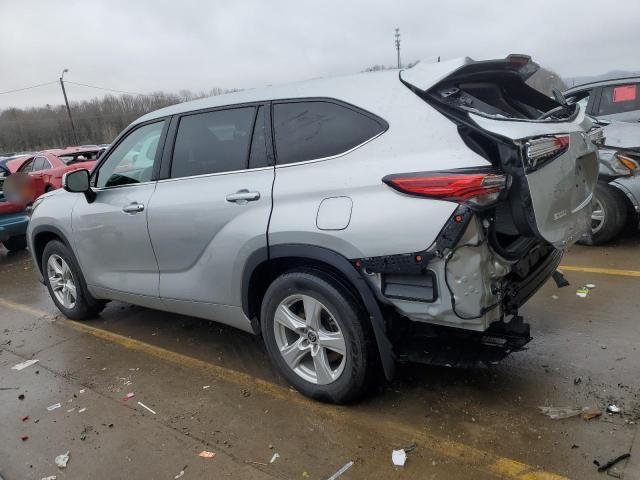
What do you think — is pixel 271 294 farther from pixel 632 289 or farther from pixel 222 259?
pixel 632 289

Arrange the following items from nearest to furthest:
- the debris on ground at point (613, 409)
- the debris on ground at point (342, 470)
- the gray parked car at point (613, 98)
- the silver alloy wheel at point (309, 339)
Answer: the debris on ground at point (342, 470), the debris on ground at point (613, 409), the silver alloy wheel at point (309, 339), the gray parked car at point (613, 98)

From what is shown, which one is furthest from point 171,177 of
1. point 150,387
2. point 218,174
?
point 150,387

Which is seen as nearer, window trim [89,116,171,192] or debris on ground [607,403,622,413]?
debris on ground [607,403,622,413]

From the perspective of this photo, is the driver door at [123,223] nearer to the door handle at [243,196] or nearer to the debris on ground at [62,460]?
the door handle at [243,196]

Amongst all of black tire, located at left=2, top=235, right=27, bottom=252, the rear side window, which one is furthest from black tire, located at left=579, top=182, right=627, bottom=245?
black tire, located at left=2, top=235, right=27, bottom=252

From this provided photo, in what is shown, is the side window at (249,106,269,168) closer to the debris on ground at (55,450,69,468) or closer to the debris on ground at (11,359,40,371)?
the debris on ground at (55,450,69,468)

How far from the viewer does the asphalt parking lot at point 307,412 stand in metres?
2.60

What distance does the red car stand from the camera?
36.6 ft

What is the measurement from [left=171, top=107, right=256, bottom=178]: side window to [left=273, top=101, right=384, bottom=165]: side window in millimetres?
272

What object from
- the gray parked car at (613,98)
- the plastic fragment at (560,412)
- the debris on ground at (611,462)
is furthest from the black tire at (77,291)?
the gray parked car at (613,98)

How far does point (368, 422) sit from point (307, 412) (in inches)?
14.9

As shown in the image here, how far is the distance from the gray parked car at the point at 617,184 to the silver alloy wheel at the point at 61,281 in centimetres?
539

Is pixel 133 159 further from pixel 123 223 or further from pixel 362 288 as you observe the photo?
pixel 362 288

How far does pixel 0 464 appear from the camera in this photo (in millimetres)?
2918
